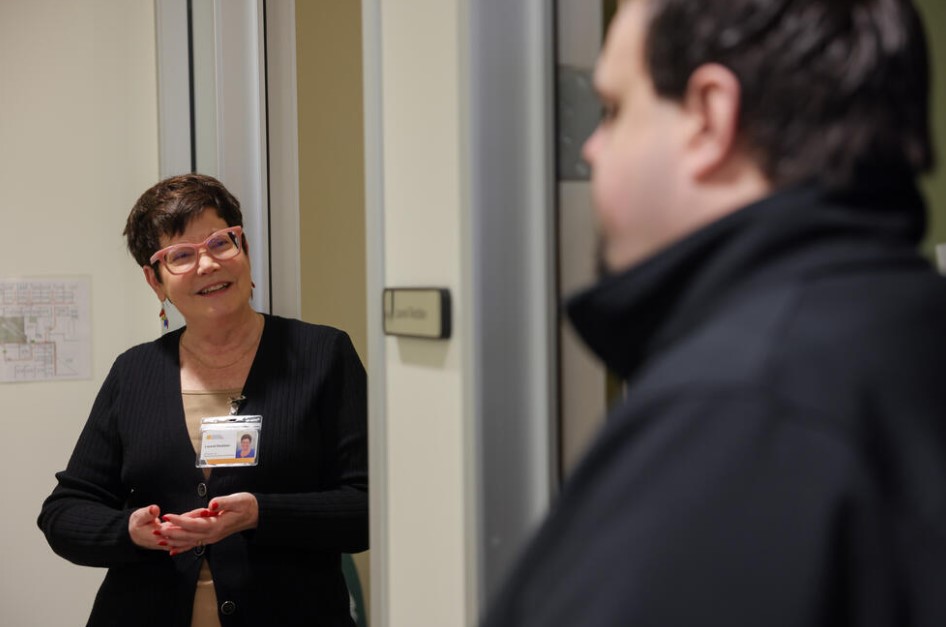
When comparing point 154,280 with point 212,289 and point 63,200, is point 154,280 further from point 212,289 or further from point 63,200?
point 63,200

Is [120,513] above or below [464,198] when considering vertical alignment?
below

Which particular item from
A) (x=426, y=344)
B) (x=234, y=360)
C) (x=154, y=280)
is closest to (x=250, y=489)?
(x=234, y=360)

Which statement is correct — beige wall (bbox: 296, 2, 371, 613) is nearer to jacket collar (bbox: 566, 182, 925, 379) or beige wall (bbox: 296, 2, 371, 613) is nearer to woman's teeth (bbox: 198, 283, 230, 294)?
woman's teeth (bbox: 198, 283, 230, 294)

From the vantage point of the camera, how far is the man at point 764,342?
17.8 inches

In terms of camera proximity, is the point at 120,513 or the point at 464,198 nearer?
the point at 464,198

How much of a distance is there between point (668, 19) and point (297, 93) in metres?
2.43

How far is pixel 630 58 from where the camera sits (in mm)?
661

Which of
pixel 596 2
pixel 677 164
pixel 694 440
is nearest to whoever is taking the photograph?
pixel 694 440

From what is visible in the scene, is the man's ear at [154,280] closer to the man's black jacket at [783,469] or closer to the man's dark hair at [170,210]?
the man's dark hair at [170,210]

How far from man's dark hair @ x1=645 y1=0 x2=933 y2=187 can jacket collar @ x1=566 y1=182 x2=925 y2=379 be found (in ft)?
0.07

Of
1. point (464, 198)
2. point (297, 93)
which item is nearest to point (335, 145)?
point (297, 93)

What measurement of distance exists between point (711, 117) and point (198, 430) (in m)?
1.53

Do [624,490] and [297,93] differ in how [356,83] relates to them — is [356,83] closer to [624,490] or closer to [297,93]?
[297,93]

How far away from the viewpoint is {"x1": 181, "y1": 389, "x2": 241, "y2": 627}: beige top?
5.95 ft
